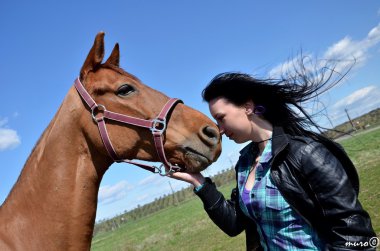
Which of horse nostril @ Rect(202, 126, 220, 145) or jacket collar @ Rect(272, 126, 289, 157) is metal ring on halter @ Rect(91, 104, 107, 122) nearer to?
horse nostril @ Rect(202, 126, 220, 145)

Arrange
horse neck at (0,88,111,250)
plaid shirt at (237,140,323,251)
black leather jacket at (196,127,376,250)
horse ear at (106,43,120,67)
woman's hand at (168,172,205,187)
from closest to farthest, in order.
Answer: black leather jacket at (196,127,376,250), plaid shirt at (237,140,323,251), horse neck at (0,88,111,250), woman's hand at (168,172,205,187), horse ear at (106,43,120,67)

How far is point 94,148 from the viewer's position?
309 cm

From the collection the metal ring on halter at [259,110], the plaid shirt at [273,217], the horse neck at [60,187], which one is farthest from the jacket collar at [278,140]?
the horse neck at [60,187]

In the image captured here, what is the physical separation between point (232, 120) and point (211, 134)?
230 millimetres

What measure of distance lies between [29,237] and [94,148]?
87cm

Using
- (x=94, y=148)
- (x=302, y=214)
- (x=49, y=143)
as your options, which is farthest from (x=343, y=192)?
(x=49, y=143)

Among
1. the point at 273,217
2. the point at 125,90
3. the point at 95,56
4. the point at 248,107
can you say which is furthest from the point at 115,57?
the point at 273,217

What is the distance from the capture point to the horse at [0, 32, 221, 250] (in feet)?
9.31

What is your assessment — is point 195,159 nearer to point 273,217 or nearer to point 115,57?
point 273,217

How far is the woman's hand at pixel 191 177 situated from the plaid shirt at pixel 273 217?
486 mm

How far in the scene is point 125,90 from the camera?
3221mm

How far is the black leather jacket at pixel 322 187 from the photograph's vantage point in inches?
94.8

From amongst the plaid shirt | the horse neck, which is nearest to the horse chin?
the plaid shirt

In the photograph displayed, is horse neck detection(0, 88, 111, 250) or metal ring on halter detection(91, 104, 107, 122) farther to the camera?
metal ring on halter detection(91, 104, 107, 122)
